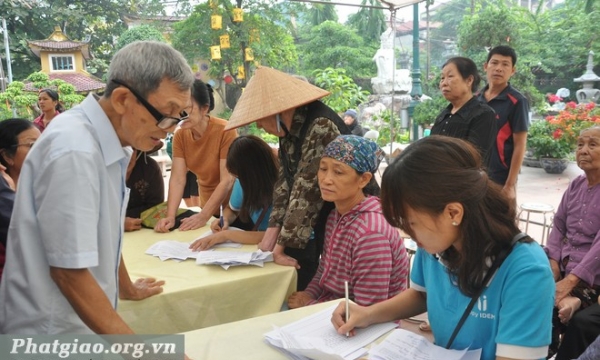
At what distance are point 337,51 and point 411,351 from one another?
14.6 metres

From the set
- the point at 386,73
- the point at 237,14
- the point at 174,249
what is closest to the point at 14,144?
the point at 174,249

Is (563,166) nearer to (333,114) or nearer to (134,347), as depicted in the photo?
(333,114)

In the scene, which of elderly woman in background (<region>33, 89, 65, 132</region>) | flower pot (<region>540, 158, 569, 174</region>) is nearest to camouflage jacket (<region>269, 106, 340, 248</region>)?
elderly woman in background (<region>33, 89, 65, 132</region>)

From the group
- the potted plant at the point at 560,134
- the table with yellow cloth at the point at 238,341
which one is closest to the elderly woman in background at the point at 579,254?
the table with yellow cloth at the point at 238,341

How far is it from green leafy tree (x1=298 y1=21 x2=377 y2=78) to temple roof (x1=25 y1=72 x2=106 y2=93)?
708 cm

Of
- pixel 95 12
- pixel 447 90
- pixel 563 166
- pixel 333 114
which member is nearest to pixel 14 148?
pixel 333 114

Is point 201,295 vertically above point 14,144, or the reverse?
point 14,144

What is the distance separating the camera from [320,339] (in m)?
1.19

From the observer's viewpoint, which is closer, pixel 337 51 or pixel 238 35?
pixel 238 35

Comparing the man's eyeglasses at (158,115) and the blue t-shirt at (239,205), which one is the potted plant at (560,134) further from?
the man's eyeglasses at (158,115)

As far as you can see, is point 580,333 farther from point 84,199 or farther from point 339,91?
point 339,91

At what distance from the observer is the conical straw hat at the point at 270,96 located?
198 cm

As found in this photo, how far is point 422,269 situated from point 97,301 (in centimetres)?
84

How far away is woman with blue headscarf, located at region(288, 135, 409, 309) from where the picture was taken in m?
1.60
